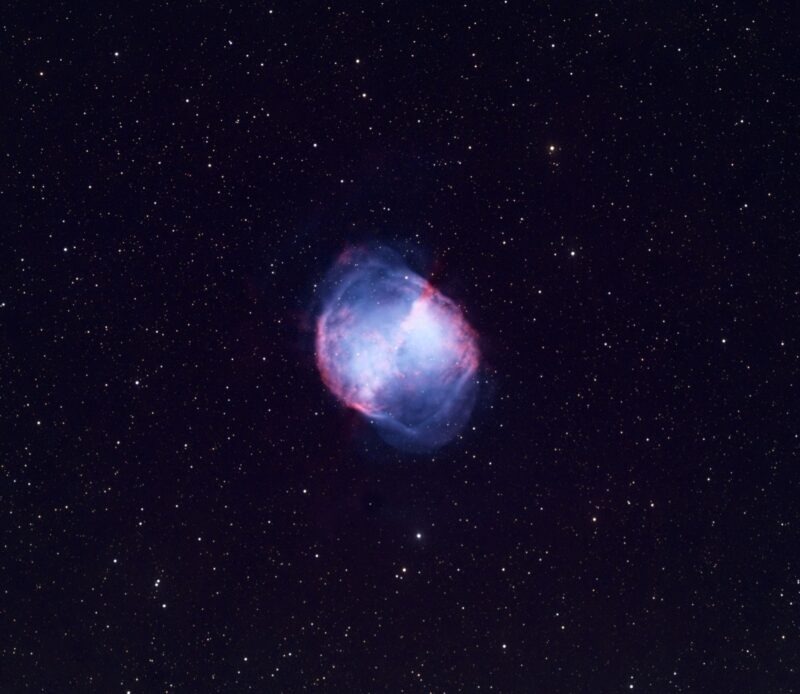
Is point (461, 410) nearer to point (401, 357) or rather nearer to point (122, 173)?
point (401, 357)

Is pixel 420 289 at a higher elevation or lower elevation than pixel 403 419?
higher

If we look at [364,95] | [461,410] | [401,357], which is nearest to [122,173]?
[364,95]

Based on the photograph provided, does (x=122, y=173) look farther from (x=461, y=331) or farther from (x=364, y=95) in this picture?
(x=461, y=331)

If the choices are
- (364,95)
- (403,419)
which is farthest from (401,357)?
(364,95)

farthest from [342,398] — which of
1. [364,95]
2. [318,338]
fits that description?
[364,95]

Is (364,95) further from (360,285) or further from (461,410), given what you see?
(461,410)

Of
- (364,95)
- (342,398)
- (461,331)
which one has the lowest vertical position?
(342,398)

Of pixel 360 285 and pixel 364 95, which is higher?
pixel 364 95
